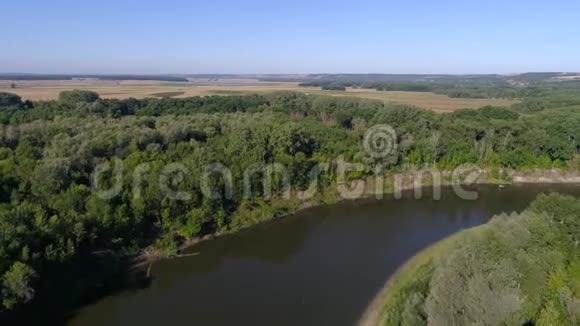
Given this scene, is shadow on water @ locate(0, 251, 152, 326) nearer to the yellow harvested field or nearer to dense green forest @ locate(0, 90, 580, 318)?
dense green forest @ locate(0, 90, 580, 318)

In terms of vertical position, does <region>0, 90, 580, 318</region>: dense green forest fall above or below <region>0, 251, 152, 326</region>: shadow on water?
above

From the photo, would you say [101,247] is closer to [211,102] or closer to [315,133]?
[315,133]

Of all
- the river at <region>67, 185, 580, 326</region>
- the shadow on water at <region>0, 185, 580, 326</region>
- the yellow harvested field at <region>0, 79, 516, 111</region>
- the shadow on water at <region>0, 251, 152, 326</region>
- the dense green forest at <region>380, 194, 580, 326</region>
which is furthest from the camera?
the yellow harvested field at <region>0, 79, 516, 111</region>

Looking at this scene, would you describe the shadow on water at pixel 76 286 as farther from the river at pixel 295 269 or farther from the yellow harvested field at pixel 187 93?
the yellow harvested field at pixel 187 93

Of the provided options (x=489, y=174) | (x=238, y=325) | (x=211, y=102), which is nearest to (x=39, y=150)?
(x=238, y=325)

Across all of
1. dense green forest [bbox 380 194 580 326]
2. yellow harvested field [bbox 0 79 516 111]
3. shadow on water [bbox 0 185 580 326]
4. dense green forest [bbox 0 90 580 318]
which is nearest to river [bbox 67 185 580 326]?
shadow on water [bbox 0 185 580 326]

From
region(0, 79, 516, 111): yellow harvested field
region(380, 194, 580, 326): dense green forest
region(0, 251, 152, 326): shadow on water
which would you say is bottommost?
region(0, 251, 152, 326): shadow on water

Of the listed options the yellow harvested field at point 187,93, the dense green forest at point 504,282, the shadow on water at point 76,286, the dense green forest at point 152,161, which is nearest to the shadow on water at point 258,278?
the shadow on water at point 76,286

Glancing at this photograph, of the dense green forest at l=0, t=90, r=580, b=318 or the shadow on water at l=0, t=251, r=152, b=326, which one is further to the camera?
the dense green forest at l=0, t=90, r=580, b=318
